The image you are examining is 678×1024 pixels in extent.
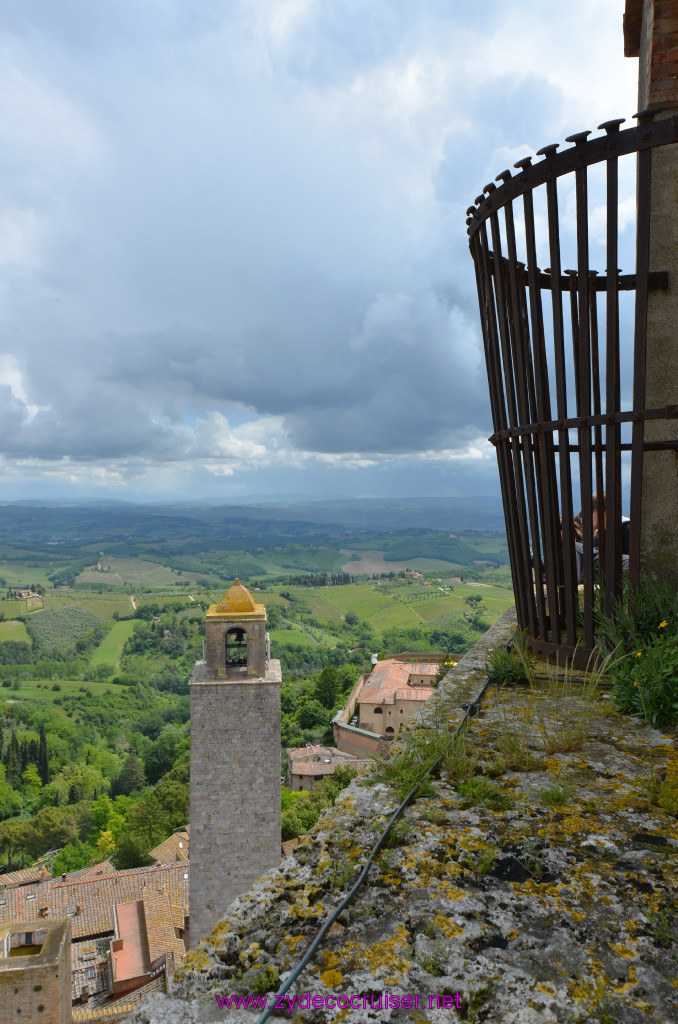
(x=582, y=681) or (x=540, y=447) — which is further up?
(x=540, y=447)

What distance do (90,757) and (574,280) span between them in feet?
227

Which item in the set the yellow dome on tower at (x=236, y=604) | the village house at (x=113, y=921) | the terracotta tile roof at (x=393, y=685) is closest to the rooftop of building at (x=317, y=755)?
the terracotta tile roof at (x=393, y=685)

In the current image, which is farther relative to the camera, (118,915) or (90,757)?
(90,757)

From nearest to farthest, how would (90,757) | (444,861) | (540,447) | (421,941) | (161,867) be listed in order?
(421,941)
(444,861)
(540,447)
(161,867)
(90,757)

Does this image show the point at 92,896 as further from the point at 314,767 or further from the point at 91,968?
the point at 314,767

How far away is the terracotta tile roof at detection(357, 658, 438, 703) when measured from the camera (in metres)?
39.2

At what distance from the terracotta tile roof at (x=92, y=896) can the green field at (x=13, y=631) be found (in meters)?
106

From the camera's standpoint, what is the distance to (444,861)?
2059 millimetres

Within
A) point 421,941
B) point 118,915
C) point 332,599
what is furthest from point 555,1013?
point 332,599

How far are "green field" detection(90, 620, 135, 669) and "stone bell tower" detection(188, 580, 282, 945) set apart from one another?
329 feet

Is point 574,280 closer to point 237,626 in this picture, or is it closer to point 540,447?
point 540,447

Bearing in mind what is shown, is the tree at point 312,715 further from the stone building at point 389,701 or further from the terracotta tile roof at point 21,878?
the terracotta tile roof at point 21,878

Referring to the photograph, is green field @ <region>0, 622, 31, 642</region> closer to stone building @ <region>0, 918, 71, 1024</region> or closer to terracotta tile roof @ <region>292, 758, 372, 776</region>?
terracotta tile roof @ <region>292, 758, 372, 776</region>

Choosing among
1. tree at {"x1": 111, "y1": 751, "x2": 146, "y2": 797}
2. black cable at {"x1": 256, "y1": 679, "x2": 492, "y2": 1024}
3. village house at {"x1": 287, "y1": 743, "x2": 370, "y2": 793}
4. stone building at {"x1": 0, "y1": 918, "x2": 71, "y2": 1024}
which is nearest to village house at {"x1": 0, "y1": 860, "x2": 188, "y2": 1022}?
stone building at {"x1": 0, "y1": 918, "x2": 71, "y2": 1024}
